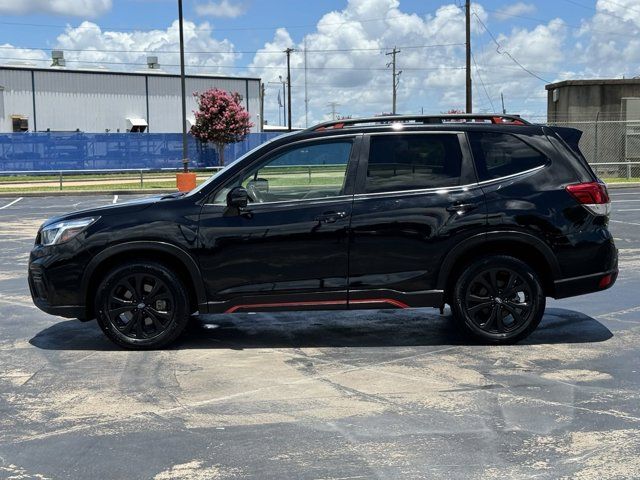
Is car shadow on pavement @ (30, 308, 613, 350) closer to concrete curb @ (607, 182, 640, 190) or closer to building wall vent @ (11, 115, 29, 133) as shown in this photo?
concrete curb @ (607, 182, 640, 190)

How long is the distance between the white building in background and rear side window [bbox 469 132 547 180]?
53164mm

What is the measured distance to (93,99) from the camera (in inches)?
2303

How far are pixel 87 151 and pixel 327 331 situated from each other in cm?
3853

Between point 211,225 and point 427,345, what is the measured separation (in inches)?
82.9

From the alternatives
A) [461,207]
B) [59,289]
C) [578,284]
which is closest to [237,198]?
[59,289]

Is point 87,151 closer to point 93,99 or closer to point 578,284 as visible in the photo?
point 93,99

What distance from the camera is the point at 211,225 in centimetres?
620

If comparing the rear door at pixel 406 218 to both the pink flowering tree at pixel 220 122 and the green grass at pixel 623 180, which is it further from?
the pink flowering tree at pixel 220 122

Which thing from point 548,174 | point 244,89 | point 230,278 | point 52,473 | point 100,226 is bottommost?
point 52,473

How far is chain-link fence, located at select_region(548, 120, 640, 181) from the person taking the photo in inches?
1177

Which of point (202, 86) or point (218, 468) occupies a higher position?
point (202, 86)

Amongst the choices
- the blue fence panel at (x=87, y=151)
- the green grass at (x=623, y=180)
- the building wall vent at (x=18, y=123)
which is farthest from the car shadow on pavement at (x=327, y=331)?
the building wall vent at (x=18, y=123)

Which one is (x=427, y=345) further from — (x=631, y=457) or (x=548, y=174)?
(x=631, y=457)

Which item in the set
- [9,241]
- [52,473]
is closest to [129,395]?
[52,473]
